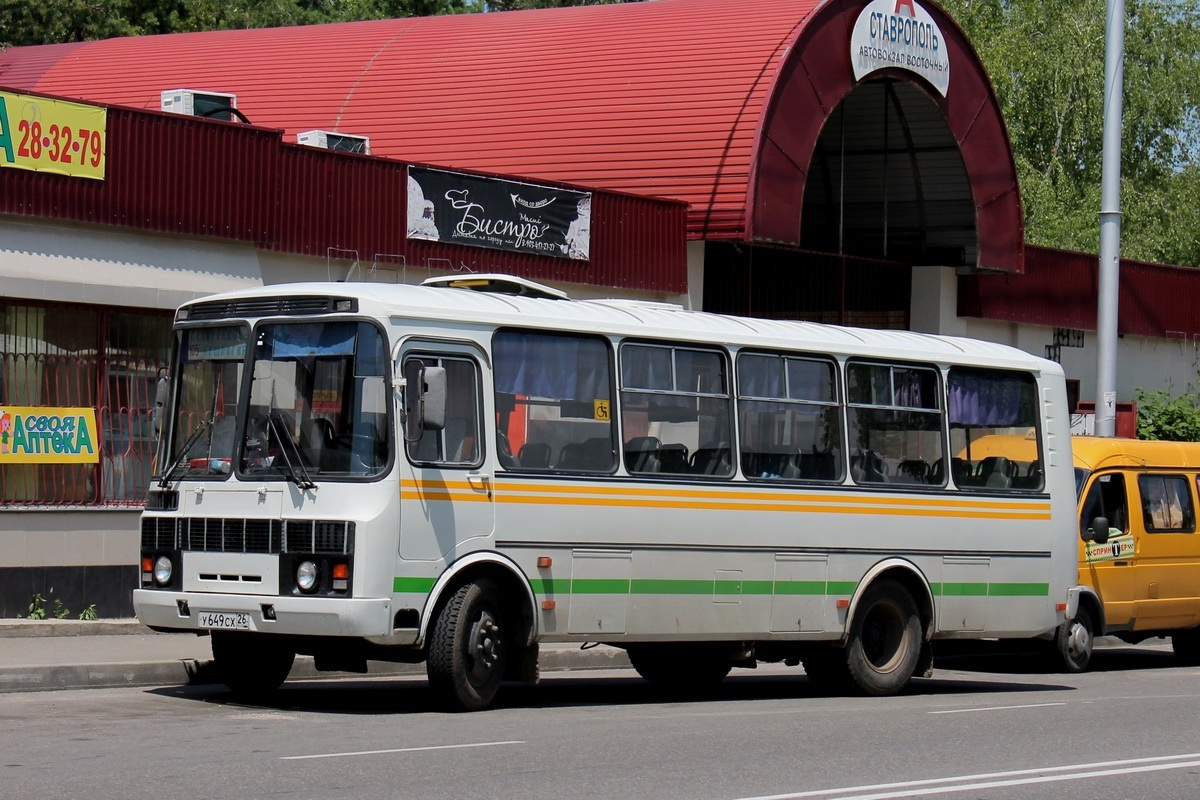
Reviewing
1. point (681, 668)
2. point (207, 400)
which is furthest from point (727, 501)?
point (207, 400)

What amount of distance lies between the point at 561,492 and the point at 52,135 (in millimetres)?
7195

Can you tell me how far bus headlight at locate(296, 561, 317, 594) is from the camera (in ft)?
38.5

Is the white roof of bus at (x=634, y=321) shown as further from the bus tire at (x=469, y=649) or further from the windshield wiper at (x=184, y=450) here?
the bus tire at (x=469, y=649)

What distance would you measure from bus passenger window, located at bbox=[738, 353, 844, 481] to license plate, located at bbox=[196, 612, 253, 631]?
4342 mm

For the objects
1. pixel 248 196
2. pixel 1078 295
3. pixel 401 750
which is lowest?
pixel 401 750

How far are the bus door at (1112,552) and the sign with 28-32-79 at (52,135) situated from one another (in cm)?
1078

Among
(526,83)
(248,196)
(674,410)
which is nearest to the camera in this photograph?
(674,410)

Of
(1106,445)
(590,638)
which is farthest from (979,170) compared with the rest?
(590,638)

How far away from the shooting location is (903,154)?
99.3ft

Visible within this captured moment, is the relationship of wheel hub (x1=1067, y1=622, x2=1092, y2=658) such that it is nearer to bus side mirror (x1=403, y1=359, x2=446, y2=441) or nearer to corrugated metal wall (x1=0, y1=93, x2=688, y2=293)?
corrugated metal wall (x1=0, y1=93, x2=688, y2=293)

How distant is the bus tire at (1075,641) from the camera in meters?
18.8

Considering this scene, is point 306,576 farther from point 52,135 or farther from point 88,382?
point 52,135

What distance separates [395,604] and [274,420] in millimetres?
1535

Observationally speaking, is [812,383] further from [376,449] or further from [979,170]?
[979,170]
